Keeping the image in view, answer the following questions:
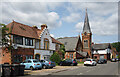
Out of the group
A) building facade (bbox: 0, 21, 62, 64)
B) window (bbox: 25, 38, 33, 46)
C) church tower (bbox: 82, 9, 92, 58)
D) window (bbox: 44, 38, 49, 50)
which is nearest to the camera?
building facade (bbox: 0, 21, 62, 64)

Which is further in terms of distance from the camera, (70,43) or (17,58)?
(70,43)

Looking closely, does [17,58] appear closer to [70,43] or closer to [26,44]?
[26,44]

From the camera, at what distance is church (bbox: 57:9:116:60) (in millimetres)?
53312

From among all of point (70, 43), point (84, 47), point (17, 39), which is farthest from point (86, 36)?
point (17, 39)

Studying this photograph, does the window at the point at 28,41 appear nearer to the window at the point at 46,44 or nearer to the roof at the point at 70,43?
the window at the point at 46,44

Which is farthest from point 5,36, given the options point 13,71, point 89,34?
point 89,34

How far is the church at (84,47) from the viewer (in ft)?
175

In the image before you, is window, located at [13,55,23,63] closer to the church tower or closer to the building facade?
the building facade

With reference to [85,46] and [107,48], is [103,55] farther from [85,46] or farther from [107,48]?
[85,46]

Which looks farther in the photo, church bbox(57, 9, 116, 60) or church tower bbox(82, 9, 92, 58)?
church tower bbox(82, 9, 92, 58)

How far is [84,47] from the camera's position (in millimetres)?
67062

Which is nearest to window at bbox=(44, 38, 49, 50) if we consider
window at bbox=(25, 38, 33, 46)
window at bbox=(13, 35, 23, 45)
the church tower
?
window at bbox=(25, 38, 33, 46)

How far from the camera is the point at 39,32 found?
113ft

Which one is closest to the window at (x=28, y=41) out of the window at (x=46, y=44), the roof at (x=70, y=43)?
the window at (x=46, y=44)
